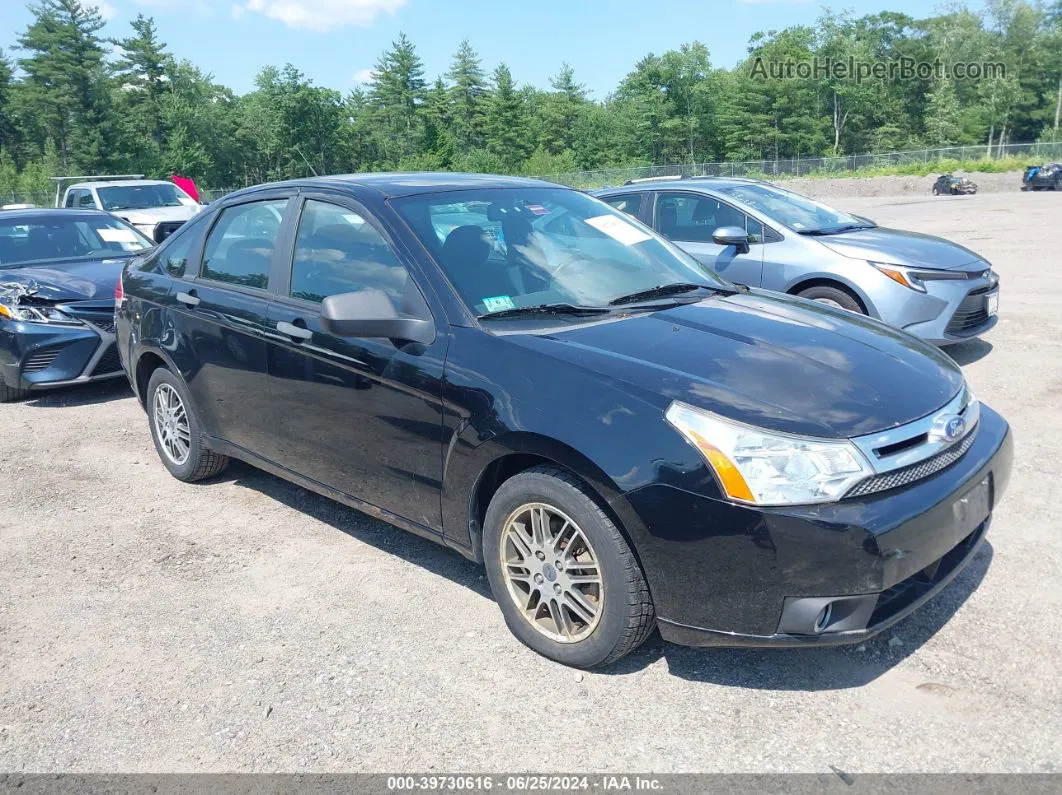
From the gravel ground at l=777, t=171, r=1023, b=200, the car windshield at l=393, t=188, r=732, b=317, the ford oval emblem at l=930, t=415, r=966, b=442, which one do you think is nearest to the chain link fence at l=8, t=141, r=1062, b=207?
the gravel ground at l=777, t=171, r=1023, b=200

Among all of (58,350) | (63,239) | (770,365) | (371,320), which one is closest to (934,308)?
(770,365)

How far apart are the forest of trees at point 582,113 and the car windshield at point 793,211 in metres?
66.0

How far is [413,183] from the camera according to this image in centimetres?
424

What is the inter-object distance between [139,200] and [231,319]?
14.5 meters

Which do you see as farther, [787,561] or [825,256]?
[825,256]

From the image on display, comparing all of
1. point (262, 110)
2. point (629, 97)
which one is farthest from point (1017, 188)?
point (262, 110)

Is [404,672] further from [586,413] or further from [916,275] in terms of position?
[916,275]

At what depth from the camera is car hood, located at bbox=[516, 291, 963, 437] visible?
9.46 ft

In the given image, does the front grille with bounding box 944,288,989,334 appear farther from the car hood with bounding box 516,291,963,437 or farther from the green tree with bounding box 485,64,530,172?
the green tree with bounding box 485,64,530,172

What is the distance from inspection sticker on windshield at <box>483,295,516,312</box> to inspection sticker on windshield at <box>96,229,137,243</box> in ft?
22.1

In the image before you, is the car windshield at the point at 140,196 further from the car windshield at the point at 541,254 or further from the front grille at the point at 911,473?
the front grille at the point at 911,473

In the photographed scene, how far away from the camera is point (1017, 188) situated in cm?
4422

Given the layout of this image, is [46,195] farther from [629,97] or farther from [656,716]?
[629,97]

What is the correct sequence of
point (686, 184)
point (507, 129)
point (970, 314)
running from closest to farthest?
point (970, 314)
point (686, 184)
point (507, 129)
